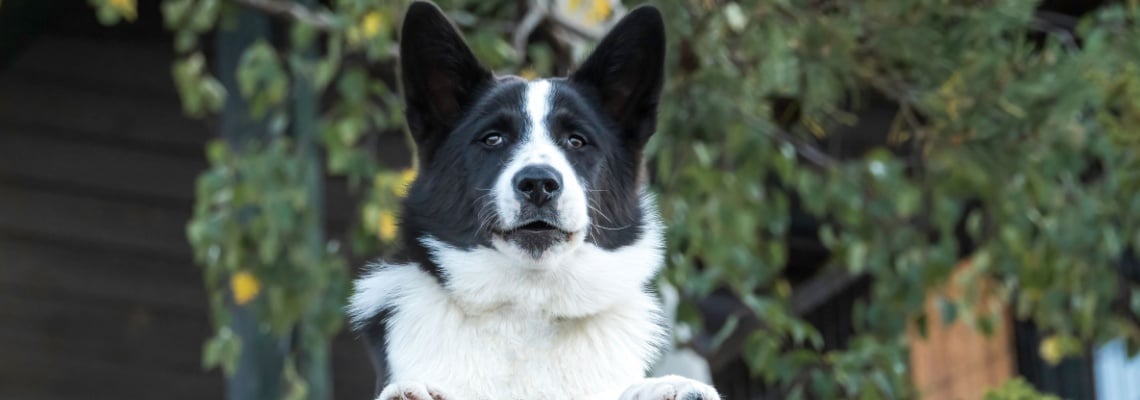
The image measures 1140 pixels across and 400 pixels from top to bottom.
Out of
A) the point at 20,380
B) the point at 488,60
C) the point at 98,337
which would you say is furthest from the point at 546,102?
the point at 20,380

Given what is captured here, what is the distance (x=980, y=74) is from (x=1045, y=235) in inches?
20.2

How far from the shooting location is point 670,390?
2.07 meters

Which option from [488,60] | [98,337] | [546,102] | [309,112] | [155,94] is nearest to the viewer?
[546,102]

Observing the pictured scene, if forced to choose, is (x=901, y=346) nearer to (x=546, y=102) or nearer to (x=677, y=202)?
(x=677, y=202)

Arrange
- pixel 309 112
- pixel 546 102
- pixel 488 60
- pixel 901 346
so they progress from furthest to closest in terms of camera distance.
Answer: pixel 309 112, pixel 901 346, pixel 488 60, pixel 546 102

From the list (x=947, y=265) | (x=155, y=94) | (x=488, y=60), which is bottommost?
(x=155, y=94)

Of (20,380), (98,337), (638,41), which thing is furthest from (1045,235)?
(20,380)

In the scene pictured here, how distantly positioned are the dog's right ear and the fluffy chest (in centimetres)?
27

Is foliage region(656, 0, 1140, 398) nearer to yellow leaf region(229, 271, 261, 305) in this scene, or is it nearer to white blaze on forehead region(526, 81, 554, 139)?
yellow leaf region(229, 271, 261, 305)

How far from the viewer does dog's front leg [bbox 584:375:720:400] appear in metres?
2.06

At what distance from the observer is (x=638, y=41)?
260 cm

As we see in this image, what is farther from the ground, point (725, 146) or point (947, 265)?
point (725, 146)

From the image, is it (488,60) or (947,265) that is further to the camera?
(947,265)

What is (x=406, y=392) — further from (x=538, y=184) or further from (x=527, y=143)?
(x=527, y=143)
